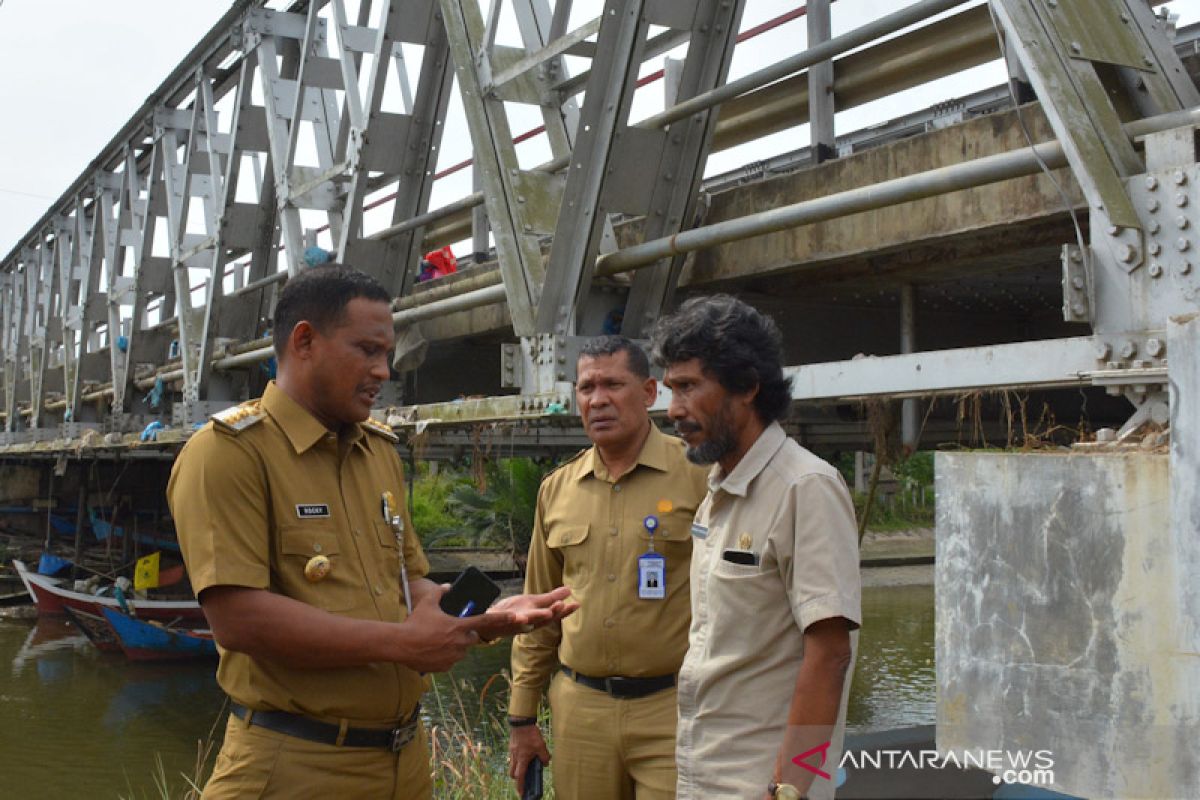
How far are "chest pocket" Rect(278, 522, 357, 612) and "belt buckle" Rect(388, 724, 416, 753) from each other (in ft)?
1.15

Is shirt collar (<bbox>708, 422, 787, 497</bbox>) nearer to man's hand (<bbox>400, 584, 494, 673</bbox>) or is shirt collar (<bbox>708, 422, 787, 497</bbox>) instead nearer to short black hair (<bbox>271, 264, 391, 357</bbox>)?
man's hand (<bbox>400, 584, 494, 673</bbox>)

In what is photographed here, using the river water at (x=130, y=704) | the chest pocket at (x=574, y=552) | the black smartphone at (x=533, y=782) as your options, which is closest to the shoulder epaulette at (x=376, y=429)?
the chest pocket at (x=574, y=552)

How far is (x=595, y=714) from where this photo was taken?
3.79 meters

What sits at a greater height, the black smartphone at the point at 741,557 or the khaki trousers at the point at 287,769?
the black smartphone at the point at 741,557

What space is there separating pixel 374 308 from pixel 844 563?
136 centimetres

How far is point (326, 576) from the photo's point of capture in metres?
3.00

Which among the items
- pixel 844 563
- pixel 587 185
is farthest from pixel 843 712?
pixel 587 185

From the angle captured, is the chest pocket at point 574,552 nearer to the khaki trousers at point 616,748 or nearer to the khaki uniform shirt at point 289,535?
the khaki trousers at point 616,748

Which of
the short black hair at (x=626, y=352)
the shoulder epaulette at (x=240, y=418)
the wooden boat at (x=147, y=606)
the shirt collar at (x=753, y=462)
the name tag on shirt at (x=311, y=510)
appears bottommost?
the wooden boat at (x=147, y=606)

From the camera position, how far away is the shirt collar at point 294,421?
3051mm

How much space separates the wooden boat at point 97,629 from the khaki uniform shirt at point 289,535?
53.1 feet

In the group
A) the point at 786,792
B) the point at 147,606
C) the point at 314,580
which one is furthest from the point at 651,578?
the point at 147,606

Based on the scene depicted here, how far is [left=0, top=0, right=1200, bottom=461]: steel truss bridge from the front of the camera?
369 cm

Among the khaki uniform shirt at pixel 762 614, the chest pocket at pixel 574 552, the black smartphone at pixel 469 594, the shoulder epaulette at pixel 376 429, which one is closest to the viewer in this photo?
the khaki uniform shirt at pixel 762 614
